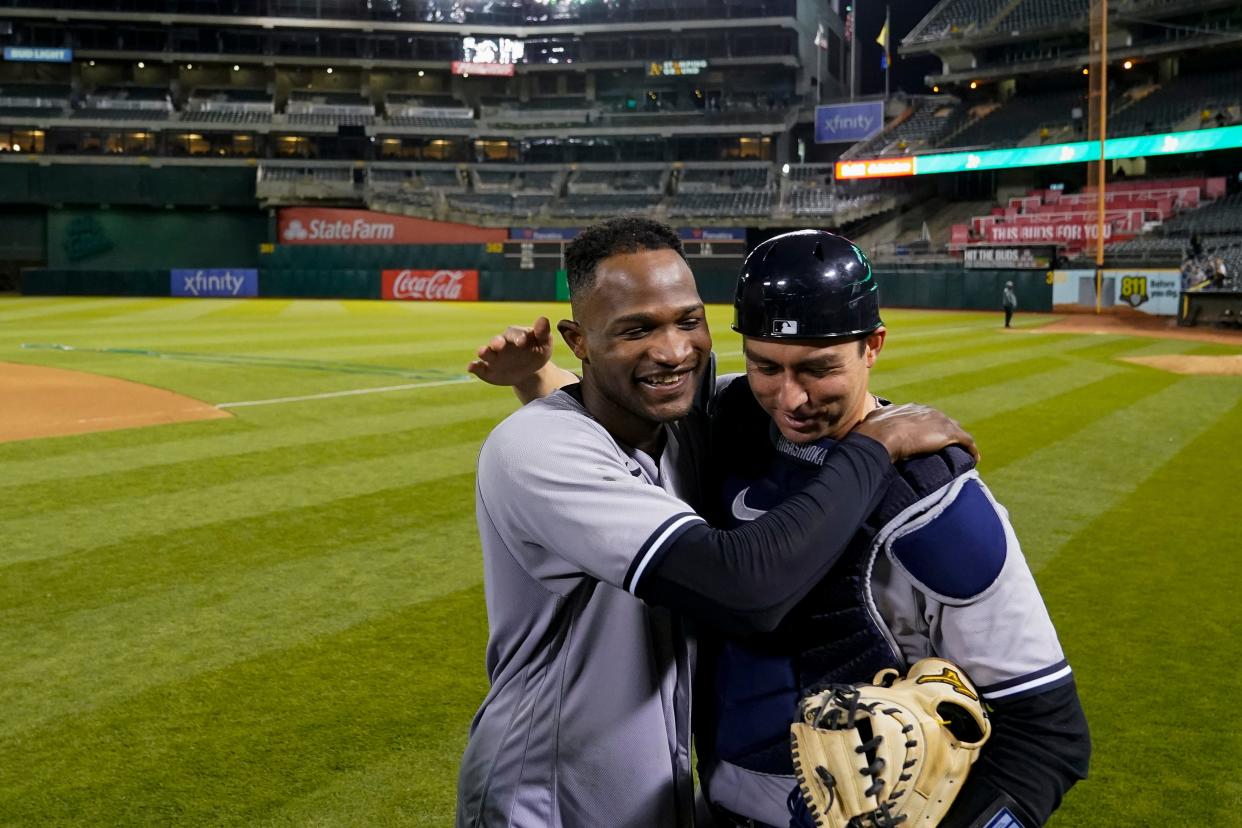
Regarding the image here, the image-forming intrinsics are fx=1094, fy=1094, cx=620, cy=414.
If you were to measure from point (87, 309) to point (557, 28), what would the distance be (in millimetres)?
37495

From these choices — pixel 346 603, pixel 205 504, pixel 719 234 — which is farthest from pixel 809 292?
pixel 719 234

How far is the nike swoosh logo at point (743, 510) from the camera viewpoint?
8.11 feet

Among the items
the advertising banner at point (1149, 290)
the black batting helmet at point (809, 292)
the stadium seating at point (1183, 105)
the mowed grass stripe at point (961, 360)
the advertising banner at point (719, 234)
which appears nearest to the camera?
the black batting helmet at point (809, 292)

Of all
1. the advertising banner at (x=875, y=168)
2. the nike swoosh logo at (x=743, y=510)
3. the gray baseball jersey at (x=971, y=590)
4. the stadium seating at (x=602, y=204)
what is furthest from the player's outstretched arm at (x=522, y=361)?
the stadium seating at (x=602, y=204)

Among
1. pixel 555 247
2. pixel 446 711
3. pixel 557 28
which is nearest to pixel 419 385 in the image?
pixel 446 711

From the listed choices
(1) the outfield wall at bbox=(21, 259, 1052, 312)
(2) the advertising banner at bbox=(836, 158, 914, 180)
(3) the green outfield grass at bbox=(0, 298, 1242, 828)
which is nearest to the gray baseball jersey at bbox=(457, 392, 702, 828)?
(3) the green outfield grass at bbox=(0, 298, 1242, 828)

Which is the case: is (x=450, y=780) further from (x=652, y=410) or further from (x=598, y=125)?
(x=598, y=125)

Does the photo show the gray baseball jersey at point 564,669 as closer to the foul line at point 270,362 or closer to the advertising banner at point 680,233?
the foul line at point 270,362

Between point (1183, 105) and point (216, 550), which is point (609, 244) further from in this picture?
point (1183, 105)

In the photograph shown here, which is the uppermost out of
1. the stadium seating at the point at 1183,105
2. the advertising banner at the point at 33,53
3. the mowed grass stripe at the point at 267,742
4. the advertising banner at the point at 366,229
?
the advertising banner at the point at 33,53

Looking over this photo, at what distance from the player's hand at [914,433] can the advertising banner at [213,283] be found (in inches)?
1908

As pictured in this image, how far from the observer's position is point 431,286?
47.1m

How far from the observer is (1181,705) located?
4977 millimetres

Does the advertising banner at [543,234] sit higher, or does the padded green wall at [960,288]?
the advertising banner at [543,234]
